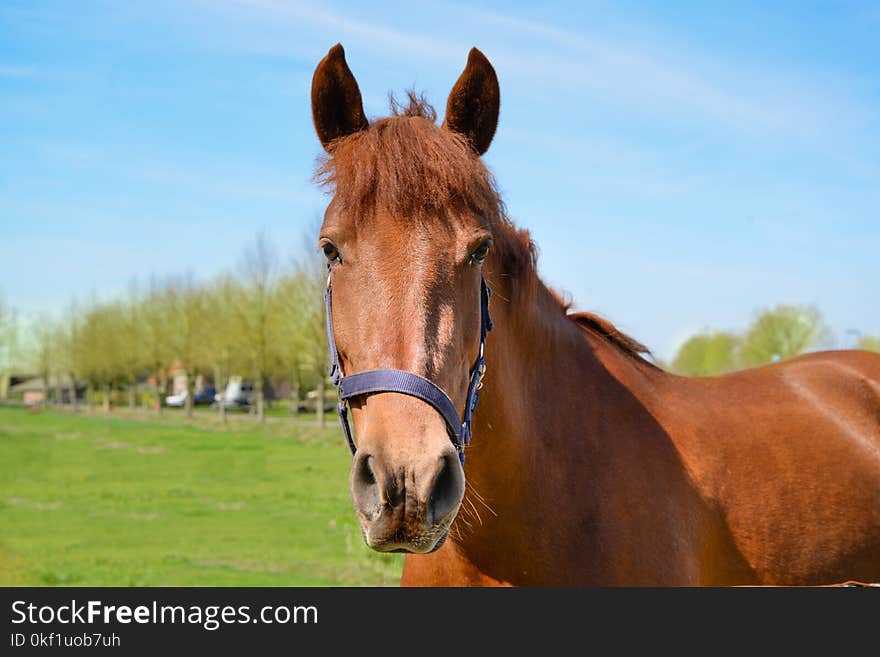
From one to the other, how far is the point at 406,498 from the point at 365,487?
0.16 metres

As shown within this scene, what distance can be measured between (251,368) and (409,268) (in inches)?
1966

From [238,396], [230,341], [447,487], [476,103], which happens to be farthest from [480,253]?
[238,396]

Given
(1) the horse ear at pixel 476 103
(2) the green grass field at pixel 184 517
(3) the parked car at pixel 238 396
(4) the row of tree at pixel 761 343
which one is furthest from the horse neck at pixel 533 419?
(3) the parked car at pixel 238 396

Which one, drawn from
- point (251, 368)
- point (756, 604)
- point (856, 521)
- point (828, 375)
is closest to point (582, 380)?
point (756, 604)

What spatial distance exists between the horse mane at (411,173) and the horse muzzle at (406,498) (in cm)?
95

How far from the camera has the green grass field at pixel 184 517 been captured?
38.3 ft

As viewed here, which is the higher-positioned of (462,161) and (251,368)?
(251,368)

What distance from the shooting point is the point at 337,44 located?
3.16 m

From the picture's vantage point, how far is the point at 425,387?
250cm

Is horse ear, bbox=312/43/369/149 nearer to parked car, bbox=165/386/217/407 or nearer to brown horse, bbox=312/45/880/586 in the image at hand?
brown horse, bbox=312/45/880/586

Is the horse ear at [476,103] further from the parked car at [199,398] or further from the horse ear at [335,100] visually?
the parked car at [199,398]

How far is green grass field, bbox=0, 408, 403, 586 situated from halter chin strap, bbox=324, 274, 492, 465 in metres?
8.47

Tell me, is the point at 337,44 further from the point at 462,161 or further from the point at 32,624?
the point at 32,624

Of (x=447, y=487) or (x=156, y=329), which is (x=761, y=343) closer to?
(x=447, y=487)
